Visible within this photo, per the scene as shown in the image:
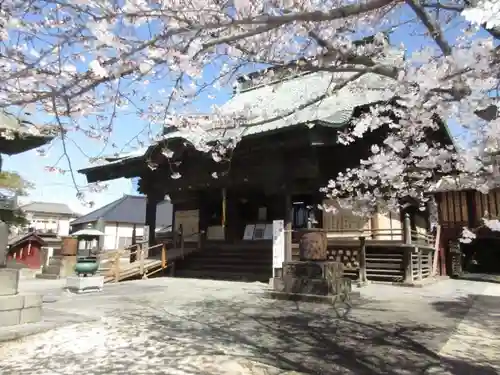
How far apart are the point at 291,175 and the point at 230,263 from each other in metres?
4.67

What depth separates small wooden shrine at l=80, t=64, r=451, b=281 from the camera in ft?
36.9

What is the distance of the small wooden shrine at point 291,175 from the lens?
11.3m

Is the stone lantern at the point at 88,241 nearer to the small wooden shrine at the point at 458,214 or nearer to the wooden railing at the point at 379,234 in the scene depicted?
the wooden railing at the point at 379,234

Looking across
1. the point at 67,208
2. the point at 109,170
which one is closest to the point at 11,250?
the point at 109,170

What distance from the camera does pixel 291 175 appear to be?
1230 cm

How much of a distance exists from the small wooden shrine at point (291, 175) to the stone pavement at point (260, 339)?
2.85m

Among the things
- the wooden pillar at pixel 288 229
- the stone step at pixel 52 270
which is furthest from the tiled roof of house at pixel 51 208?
the wooden pillar at pixel 288 229

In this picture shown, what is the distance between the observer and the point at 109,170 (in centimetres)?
1647

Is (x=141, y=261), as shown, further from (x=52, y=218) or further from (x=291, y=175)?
(x=52, y=218)

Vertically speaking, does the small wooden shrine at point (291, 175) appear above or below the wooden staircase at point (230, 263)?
Answer: above

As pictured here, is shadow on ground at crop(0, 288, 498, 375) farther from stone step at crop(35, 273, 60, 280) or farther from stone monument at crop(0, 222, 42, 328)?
stone step at crop(35, 273, 60, 280)

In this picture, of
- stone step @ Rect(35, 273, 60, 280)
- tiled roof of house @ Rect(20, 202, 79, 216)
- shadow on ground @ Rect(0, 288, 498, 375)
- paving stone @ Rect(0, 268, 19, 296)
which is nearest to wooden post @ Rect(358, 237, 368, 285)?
shadow on ground @ Rect(0, 288, 498, 375)

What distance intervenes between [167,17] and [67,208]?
60276 millimetres

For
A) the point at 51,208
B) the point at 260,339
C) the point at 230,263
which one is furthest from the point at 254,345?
the point at 51,208
